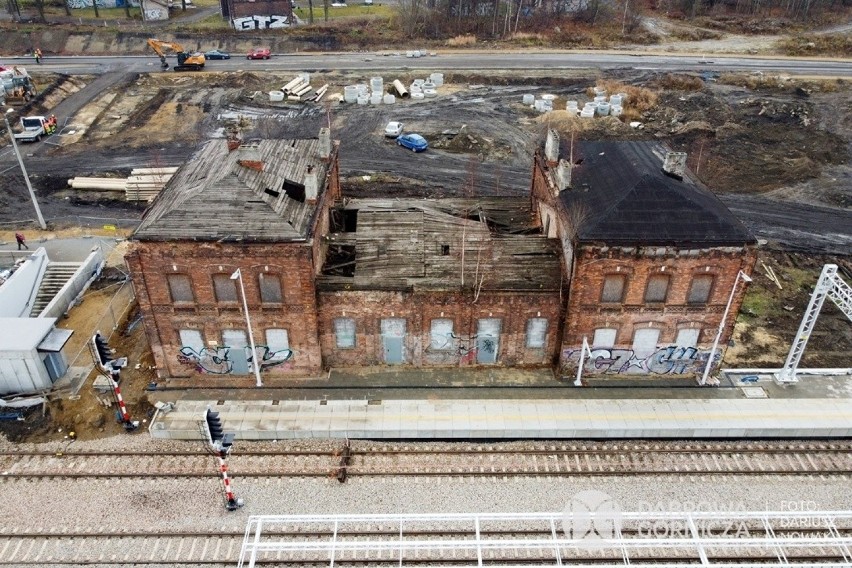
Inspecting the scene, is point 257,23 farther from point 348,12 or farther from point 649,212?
point 649,212

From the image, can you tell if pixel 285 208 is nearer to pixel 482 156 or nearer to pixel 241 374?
pixel 241 374

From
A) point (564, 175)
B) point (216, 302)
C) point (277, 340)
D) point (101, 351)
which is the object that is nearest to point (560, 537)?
point (277, 340)

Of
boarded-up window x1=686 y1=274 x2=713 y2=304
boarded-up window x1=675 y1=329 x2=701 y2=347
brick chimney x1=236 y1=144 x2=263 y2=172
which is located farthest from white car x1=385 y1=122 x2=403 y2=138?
boarded-up window x1=686 y1=274 x2=713 y2=304

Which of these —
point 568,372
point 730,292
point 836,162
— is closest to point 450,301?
point 568,372

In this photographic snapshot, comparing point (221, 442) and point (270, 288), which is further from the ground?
point (270, 288)

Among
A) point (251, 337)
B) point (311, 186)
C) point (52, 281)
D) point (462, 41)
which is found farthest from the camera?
point (462, 41)

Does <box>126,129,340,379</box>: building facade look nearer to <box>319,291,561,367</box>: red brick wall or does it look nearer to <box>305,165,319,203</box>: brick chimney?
<box>305,165,319,203</box>: brick chimney
